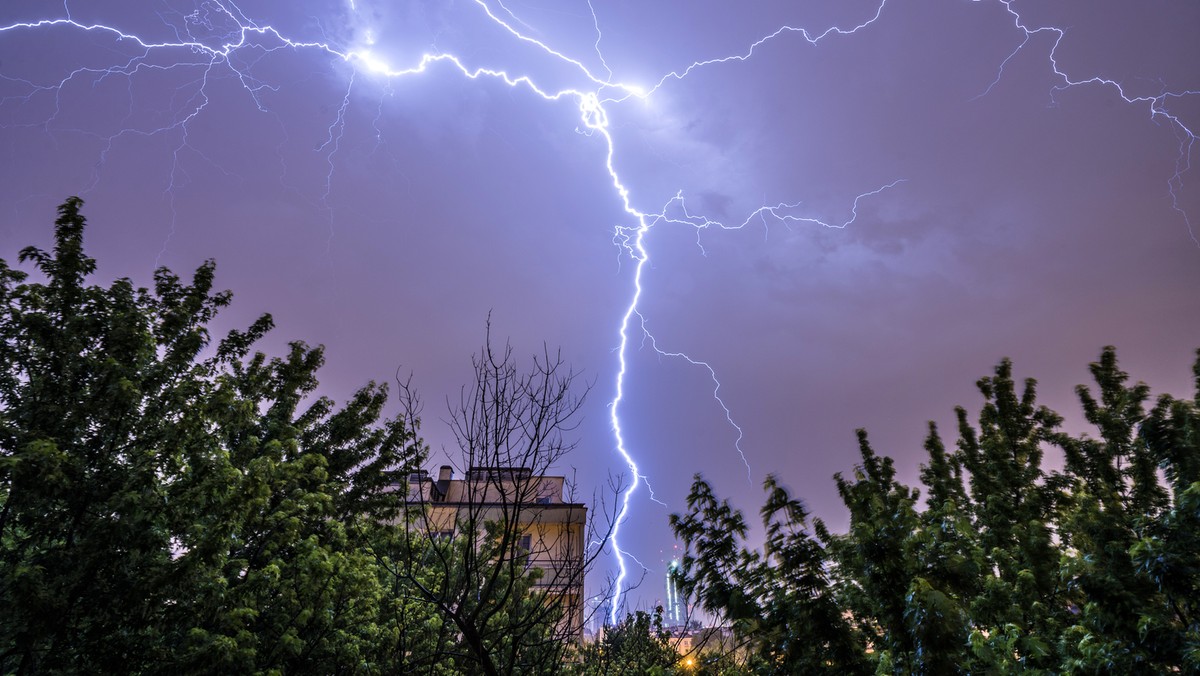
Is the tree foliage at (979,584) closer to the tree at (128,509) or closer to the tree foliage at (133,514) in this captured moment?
the tree foliage at (133,514)

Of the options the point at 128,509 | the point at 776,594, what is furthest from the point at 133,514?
the point at 776,594

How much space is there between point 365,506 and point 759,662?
8.72 m

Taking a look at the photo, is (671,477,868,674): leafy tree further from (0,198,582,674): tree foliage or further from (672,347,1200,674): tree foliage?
(0,198,582,674): tree foliage

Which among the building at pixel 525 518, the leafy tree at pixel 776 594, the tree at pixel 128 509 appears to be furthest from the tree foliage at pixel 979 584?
the tree at pixel 128 509

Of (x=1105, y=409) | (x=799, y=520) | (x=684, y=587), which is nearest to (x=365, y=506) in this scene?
(x=684, y=587)

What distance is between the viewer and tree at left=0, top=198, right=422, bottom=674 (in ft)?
15.8

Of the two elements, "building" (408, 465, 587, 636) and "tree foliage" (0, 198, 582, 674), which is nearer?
"building" (408, 465, 587, 636)

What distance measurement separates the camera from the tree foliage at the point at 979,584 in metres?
4.36

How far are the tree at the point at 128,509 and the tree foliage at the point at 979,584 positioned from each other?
4.38m

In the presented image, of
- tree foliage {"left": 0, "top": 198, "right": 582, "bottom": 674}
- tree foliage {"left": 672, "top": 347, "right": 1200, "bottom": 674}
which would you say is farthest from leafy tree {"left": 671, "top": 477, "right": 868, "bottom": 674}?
tree foliage {"left": 0, "top": 198, "right": 582, "bottom": 674}

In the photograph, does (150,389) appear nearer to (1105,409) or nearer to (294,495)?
(294,495)

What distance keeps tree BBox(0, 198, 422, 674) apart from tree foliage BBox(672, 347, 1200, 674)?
4.38m

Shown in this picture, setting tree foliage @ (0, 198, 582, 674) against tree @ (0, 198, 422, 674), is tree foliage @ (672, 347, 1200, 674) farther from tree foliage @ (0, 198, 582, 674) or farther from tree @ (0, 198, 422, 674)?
tree @ (0, 198, 422, 674)

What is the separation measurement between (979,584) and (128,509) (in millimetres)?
9755
